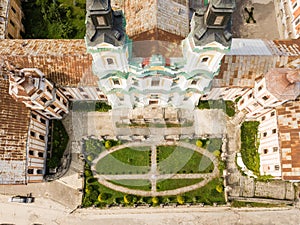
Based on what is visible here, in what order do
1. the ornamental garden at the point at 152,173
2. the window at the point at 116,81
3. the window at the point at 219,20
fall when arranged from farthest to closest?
the ornamental garden at the point at 152,173 → the window at the point at 116,81 → the window at the point at 219,20

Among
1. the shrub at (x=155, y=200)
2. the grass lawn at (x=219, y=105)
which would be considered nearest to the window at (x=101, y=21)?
the grass lawn at (x=219, y=105)

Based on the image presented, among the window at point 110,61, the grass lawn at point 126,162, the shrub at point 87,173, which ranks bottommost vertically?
the shrub at point 87,173

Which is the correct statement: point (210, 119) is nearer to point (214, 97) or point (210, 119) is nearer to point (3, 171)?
point (214, 97)

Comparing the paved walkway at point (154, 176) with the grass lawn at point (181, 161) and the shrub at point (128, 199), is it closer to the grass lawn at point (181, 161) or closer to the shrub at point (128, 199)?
the grass lawn at point (181, 161)

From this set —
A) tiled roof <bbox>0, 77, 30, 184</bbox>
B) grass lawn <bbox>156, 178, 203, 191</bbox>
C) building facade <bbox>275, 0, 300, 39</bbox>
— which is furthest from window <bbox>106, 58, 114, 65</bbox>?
building facade <bbox>275, 0, 300, 39</bbox>

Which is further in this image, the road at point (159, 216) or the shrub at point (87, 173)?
the shrub at point (87, 173)

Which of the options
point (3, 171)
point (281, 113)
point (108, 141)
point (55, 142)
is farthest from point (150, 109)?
point (3, 171)

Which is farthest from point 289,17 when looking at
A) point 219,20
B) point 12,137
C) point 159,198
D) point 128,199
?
point 12,137
